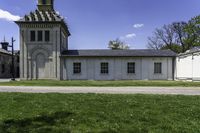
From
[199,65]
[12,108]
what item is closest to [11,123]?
[12,108]

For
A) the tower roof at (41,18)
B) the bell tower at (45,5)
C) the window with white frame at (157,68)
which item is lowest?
the window with white frame at (157,68)

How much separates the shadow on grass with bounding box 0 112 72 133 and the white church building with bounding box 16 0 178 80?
30009mm

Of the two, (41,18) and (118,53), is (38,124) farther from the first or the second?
(41,18)

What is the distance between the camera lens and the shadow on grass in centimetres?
595

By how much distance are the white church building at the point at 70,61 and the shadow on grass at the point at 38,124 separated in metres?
30.0

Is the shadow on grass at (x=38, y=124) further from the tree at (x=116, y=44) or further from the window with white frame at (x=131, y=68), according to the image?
the tree at (x=116, y=44)

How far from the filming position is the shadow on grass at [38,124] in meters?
5.95

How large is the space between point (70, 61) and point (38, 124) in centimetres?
3139

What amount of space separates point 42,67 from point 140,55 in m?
14.3

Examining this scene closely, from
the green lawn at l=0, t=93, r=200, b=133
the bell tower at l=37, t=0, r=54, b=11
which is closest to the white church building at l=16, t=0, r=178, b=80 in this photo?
the bell tower at l=37, t=0, r=54, b=11

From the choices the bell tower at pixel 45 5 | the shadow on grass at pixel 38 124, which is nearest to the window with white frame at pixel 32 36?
the bell tower at pixel 45 5

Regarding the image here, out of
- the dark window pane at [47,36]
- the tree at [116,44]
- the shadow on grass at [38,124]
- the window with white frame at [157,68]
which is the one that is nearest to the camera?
the shadow on grass at [38,124]

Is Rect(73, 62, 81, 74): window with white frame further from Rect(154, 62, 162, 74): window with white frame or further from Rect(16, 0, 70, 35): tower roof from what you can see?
Rect(154, 62, 162, 74): window with white frame

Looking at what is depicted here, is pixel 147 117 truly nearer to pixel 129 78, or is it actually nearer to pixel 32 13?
pixel 129 78
